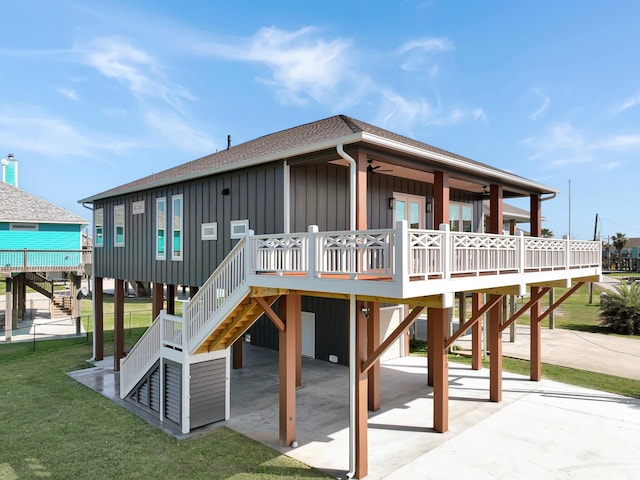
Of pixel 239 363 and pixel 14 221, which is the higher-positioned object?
pixel 14 221

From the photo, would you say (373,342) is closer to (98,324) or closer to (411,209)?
(411,209)

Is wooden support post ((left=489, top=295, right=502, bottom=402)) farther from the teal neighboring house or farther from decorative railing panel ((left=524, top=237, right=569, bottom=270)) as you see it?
the teal neighboring house

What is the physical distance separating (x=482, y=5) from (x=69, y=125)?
31.2 metres

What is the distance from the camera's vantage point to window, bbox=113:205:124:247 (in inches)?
560

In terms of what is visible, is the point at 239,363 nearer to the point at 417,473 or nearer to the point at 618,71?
the point at 417,473

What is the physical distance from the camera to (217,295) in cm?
830

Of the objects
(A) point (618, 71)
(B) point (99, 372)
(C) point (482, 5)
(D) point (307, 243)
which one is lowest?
(B) point (99, 372)

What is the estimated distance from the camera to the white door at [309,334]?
1467cm

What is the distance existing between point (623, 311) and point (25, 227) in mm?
32741

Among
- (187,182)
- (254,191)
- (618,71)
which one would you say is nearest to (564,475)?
Result: (254,191)

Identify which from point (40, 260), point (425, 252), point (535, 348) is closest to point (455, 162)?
point (425, 252)

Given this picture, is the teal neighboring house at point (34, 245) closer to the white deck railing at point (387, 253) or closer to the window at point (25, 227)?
the window at point (25, 227)

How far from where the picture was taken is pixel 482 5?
14055 mm

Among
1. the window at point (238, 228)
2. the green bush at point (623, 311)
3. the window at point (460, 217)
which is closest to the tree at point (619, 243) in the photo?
the green bush at point (623, 311)
